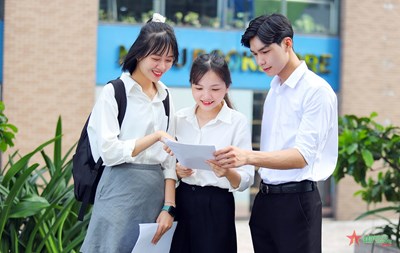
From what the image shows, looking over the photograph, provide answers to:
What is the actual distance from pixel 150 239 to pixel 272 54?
999 millimetres

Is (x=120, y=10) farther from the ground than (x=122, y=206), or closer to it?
farther from the ground

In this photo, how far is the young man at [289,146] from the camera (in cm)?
311

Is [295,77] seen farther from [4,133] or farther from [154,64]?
[4,133]

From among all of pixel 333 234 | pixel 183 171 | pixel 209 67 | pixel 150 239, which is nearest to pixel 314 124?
pixel 209 67

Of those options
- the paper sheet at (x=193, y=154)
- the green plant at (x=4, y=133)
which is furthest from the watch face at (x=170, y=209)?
the green plant at (x=4, y=133)

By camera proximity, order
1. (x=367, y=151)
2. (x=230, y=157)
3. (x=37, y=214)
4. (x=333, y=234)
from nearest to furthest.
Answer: (x=230, y=157), (x=37, y=214), (x=367, y=151), (x=333, y=234)

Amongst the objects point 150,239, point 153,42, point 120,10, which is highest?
point 120,10

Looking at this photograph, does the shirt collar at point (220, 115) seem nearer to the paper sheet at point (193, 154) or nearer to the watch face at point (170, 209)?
the paper sheet at point (193, 154)

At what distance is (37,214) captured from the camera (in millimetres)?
4730

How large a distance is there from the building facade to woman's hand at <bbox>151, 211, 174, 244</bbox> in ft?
29.9

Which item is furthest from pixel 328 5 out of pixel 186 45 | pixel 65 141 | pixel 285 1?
pixel 65 141

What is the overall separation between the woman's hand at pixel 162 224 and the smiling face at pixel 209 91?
519 mm

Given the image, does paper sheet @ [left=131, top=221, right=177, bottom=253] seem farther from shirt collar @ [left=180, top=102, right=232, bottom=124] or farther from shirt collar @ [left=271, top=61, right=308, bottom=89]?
shirt collar @ [left=271, top=61, right=308, bottom=89]

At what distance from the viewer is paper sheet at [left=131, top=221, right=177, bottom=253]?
10.7 feet
